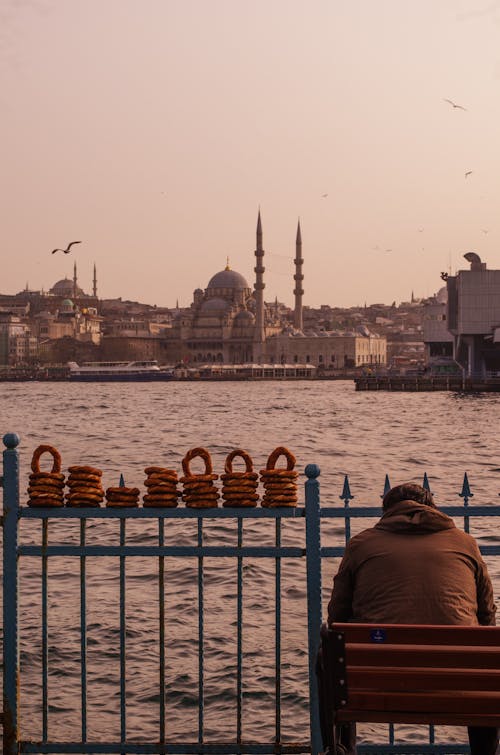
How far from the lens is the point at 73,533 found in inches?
627

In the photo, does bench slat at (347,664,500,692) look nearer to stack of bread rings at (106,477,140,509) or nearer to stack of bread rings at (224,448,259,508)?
stack of bread rings at (224,448,259,508)

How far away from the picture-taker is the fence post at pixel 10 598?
4578mm

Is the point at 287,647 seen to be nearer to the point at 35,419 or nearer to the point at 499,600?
the point at 499,600

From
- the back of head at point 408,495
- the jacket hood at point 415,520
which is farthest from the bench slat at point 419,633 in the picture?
the back of head at point 408,495

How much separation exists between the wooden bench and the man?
23 centimetres

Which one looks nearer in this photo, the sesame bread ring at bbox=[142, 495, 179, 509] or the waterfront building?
the sesame bread ring at bbox=[142, 495, 179, 509]

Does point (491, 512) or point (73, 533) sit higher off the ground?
point (491, 512)

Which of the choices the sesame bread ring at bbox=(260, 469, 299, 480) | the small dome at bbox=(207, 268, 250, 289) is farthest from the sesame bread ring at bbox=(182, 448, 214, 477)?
the small dome at bbox=(207, 268, 250, 289)

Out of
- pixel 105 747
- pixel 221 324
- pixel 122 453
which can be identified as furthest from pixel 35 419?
pixel 221 324

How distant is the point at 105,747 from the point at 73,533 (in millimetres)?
11473

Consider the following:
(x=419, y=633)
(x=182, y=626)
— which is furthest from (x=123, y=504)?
(x=182, y=626)

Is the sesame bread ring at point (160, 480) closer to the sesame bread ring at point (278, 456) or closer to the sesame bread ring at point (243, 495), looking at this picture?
the sesame bread ring at point (243, 495)

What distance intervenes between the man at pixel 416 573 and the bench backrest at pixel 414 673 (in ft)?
0.75

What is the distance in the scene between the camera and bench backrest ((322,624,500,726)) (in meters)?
3.21
